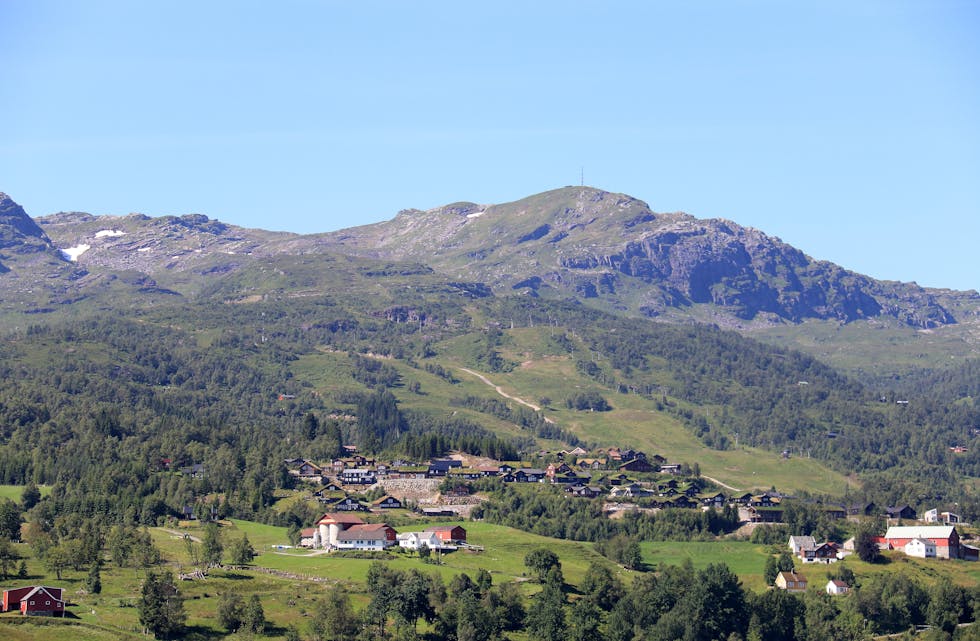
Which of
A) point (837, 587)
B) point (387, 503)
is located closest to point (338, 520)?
point (387, 503)

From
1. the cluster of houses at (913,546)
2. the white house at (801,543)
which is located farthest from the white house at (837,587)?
the white house at (801,543)

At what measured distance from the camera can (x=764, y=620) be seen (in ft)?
459

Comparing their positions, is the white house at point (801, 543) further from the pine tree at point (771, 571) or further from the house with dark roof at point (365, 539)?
the house with dark roof at point (365, 539)

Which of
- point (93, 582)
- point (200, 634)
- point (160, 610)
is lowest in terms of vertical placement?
point (200, 634)

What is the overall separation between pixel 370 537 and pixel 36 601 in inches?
2034

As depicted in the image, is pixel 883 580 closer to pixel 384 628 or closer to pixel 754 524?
pixel 754 524

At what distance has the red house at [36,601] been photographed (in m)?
116

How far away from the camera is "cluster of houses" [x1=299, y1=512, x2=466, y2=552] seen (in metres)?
161

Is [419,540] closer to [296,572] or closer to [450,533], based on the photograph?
[450,533]

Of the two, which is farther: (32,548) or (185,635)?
(32,548)

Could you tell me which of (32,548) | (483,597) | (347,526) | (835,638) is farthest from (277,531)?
(835,638)

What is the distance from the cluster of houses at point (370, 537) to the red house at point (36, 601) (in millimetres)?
47524

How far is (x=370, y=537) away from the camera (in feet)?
531

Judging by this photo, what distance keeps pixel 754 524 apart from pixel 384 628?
77628 mm
